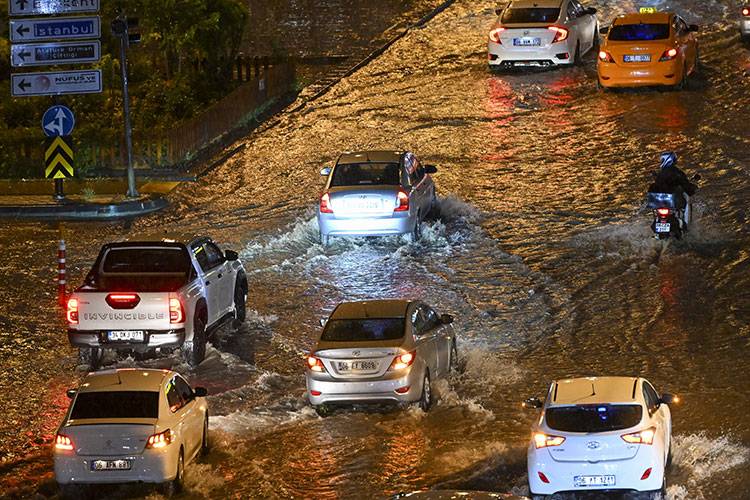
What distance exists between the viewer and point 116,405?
1639 cm

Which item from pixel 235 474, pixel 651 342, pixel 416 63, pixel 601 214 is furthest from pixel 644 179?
pixel 235 474

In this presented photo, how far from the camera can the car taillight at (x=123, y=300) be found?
20.7 metres

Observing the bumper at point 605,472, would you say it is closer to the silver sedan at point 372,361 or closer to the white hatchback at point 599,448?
the white hatchback at point 599,448

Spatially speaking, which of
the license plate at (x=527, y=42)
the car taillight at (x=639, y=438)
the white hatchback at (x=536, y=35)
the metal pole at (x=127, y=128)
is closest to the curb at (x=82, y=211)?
the metal pole at (x=127, y=128)

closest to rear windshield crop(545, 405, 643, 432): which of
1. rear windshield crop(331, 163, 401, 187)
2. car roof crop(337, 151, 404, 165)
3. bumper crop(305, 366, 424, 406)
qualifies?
bumper crop(305, 366, 424, 406)

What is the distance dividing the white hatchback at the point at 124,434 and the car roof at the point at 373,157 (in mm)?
11678

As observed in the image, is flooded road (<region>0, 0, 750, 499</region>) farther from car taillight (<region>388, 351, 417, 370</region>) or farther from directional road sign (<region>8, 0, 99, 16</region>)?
directional road sign (<region>8, 0, 99, 16</region>)

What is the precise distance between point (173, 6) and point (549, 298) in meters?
18.1

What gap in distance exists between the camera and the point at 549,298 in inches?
950

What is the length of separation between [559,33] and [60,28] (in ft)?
39.4

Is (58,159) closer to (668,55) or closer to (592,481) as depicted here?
(668,55)

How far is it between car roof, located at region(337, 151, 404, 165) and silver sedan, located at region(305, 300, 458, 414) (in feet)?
27.7

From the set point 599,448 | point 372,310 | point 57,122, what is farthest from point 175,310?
point 57,122

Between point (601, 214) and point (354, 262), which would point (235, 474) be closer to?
point (354, 262)
